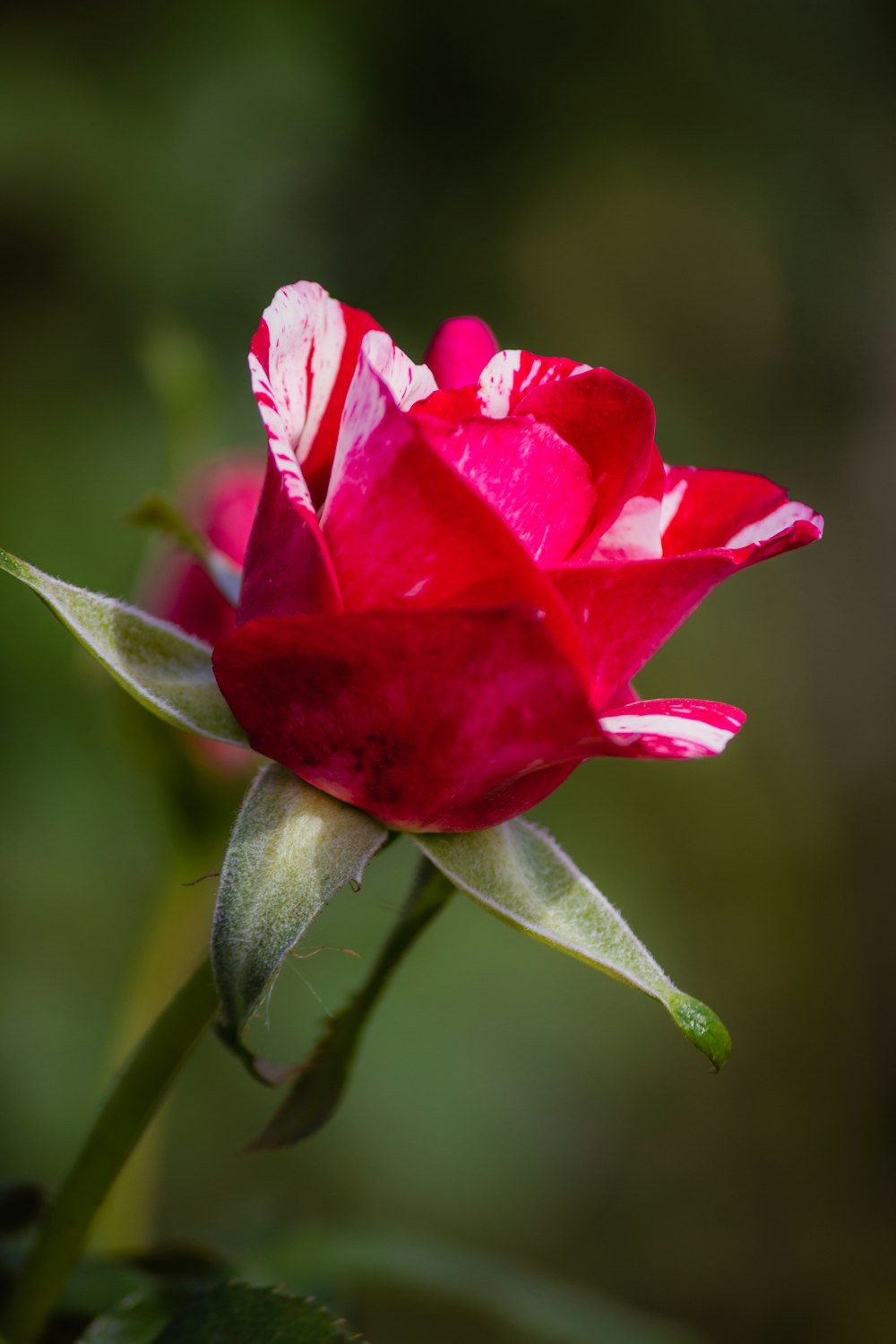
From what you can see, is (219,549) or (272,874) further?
(219,549)

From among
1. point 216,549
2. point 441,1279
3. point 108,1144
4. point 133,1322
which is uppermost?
point 216,549

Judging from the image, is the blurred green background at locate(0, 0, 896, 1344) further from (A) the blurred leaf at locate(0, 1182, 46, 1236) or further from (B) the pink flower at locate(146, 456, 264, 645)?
(A) the blurred leaf at locate(0, 1182, 46, 1236)

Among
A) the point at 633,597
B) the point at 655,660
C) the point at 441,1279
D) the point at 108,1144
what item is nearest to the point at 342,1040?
the point at 108,1144

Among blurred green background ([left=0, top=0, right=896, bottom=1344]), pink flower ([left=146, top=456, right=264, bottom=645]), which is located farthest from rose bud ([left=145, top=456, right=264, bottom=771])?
blurred green background ([left=0, top=0, right=896, bottom=1344])

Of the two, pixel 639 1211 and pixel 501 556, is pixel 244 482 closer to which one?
pixel 501 556

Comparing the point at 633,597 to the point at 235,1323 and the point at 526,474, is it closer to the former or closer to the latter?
the point at 526,474

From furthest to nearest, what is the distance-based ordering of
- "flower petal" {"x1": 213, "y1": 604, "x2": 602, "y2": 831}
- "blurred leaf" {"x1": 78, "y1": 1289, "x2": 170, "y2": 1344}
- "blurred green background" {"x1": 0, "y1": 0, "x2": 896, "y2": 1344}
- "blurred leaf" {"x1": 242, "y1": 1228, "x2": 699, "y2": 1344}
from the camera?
1. "blurred green background" {"x1": 0, "y1": 0, "x2": 896, "y2": 1344}
2. "blurred leaf" {"x1": 242, "y1": 1228, "x2": 699, "y2": 1344}
3. "blurred leaf" {"x1": 78, "y1": 1289, "x2": 170, "y2": 1344}
4. "flower petal" {"x1": 213, "y1": 604, "x2": 602, "y2": 831}
